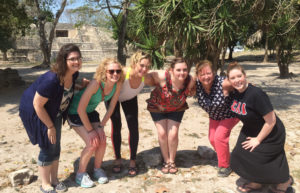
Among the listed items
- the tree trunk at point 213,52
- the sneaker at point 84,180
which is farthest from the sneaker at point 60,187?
the tree trunk at point 213,52

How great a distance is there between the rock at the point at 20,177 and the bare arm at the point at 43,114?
82 cm

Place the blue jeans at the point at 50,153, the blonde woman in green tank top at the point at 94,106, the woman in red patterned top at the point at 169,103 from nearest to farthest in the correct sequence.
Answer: the blue jeans at the point at 50,153
the blonde woman in green tank top at the point at 94,106
the woman in red patterned top at the point at 169,103

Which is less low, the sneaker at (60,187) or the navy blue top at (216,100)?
the navy blue top at (216,100)

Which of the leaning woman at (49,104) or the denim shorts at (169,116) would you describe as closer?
the leaning woman at (49,104)

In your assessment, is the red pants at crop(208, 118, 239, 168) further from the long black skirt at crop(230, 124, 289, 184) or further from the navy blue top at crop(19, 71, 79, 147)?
the navy blue top at crop(19, 71, 79, 147)

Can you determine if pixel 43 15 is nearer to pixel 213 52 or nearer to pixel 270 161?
pixel 213 52

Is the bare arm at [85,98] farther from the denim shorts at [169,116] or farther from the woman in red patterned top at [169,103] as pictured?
the denim shorts at [169,116]

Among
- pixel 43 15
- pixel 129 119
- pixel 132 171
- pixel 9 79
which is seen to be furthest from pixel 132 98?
pixel 43 15

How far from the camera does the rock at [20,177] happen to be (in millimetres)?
3303

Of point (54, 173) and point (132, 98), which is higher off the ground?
point (132, 98)

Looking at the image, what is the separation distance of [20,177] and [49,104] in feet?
3.86

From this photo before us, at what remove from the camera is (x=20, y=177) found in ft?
10.9

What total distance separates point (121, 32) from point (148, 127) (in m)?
9.46

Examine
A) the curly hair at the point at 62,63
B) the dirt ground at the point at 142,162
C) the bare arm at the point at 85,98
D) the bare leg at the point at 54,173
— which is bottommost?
the dirt ground at the point at 142,162
